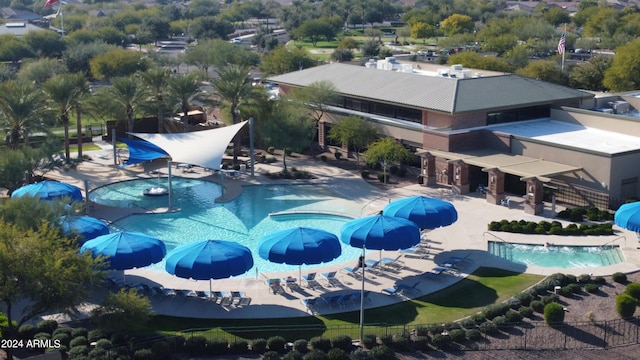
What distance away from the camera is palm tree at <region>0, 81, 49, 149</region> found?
2181 inches

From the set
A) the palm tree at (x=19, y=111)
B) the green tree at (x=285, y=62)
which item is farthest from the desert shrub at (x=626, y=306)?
the green tree at (x=285, y=62)

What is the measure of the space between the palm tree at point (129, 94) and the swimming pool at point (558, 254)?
103 feet

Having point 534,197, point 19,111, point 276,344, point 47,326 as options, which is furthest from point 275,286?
point 19,111

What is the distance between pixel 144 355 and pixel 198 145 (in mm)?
26041

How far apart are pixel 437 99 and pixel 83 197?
25.3 metres

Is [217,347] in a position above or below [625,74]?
below

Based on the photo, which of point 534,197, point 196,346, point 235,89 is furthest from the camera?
point 235,89

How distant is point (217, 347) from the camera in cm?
3136

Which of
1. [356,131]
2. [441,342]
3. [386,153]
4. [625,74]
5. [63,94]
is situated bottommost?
[441,342]

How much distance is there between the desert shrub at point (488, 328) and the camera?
108 ft

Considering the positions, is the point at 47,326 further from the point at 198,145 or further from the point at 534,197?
the point at 534,197

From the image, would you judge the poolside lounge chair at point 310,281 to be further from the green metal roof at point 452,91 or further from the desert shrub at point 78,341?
the green metal roof at point 452,91

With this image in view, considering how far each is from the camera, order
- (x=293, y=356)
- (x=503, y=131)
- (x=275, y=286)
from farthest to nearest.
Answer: (x=503, y=131) < (x=275, y=286) < (x=293, y=356)

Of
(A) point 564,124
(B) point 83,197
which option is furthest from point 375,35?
(B) point 83,197
